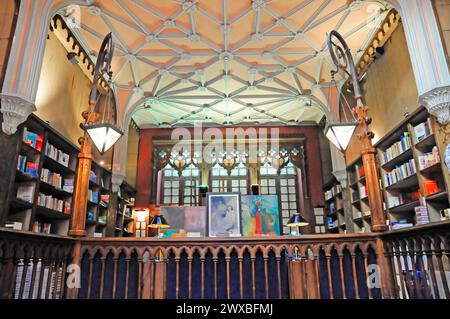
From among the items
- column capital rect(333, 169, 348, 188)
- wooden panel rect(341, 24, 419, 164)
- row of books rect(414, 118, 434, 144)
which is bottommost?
row of books rect(414, 118, 434, 144)

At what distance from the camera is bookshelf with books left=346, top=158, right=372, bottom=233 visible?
7.18 m

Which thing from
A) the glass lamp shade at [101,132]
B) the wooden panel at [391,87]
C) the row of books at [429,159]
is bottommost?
the glass lamp shade at [101,132]

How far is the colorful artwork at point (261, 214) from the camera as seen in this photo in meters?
9.91

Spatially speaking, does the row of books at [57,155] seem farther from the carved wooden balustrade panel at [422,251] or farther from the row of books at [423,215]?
the row of books at [423,215]

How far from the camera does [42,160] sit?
17.3ft

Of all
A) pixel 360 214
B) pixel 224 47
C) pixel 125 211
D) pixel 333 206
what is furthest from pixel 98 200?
pixel 333 206

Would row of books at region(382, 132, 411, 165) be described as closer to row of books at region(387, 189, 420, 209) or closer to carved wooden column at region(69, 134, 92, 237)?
row of books at region(387, 189, 420, 209)

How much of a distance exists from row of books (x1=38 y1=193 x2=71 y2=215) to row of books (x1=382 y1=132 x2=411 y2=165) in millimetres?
6257

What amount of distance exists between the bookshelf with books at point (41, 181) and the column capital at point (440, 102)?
5731 mm

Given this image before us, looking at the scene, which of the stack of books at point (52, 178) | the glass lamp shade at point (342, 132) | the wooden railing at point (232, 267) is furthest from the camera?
the stack of books at point (52, 178)

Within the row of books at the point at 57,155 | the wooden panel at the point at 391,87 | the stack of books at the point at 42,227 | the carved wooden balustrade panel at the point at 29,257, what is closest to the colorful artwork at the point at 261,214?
the wooden panel at the point at 391,87

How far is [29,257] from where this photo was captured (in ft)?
7.57

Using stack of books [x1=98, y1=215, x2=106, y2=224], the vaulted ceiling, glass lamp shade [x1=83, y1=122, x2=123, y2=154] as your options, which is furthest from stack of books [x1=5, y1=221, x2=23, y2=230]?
the vaulted ceiling
